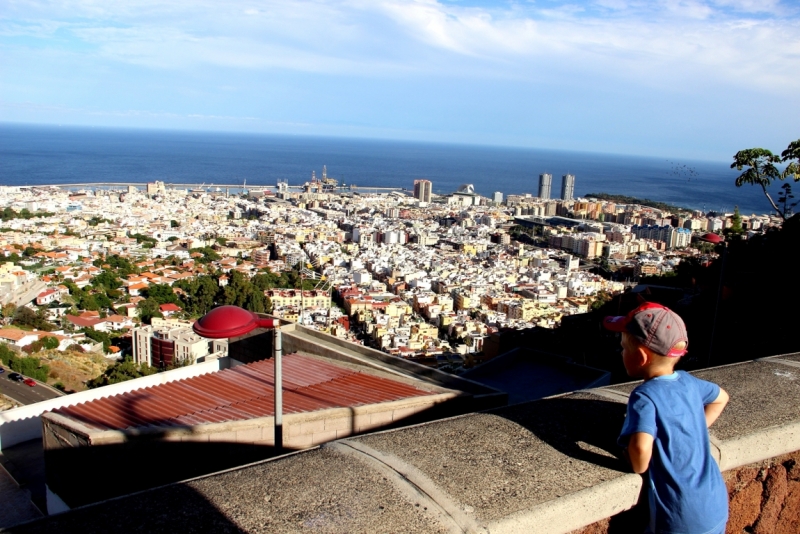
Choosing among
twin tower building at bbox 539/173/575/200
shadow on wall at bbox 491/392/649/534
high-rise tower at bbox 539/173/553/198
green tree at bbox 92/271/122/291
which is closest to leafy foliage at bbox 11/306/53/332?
green tree at bbox 92/271/122/291

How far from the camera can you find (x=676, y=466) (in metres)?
1.08

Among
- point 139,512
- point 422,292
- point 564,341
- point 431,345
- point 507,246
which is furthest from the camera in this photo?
point 507,246

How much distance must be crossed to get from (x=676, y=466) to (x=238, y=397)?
282 cm

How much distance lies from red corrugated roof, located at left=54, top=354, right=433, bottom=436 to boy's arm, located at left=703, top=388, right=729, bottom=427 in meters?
1.93

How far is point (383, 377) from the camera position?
3885 mm

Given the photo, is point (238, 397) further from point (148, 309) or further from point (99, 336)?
point (148, 309)

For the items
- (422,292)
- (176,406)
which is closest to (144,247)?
(422,292)

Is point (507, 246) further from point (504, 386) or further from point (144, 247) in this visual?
point (504, 386)

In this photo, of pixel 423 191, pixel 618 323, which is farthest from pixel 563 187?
pixel 618 323

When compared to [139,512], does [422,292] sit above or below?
below

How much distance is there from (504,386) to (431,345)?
39.3 feet

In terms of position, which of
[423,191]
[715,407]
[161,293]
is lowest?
[161,293]

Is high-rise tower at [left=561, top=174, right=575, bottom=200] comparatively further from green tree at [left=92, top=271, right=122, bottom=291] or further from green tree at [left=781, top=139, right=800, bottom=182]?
green tree at [left=781, top=139, right=800, bottom=182]

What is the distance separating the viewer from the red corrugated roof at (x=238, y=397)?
317 cm
